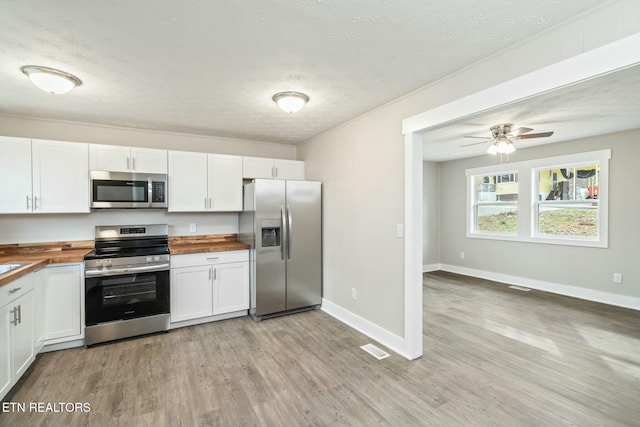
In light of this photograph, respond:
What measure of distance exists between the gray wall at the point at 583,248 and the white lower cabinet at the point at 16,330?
21.8ft

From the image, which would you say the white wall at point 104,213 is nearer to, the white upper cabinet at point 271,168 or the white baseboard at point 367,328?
the white upper cabinet at point 271,168

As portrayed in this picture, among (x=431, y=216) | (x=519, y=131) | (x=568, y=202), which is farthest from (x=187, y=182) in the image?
(x=568, y=202)

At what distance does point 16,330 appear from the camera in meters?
2.29

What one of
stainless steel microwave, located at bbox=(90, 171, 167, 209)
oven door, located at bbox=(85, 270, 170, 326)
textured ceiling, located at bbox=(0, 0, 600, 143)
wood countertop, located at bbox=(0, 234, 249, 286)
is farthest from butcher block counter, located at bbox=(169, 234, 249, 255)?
textured ceiling, located at bbox=(0, 0, 600, 143)

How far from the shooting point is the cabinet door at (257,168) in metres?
4.13

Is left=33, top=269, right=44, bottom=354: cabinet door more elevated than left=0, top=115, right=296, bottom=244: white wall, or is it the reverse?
left=0, top=115, right=296, bottom=244: white wall

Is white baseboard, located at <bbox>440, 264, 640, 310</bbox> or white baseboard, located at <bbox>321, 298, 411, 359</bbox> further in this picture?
white baseboard, located at <bbox>440, 264, 640, 310</bbox>

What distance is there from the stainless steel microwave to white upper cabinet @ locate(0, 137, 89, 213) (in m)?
0.14

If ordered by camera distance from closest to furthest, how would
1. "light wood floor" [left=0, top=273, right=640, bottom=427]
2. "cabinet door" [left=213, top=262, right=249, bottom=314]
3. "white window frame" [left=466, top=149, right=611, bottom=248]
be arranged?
"light wood floor" [left=0, top=273, right=640, bottom=427]
"cabinet door" [left=213, top=262, right=249, bottom=314]
"white window frame" [left=466, top=149, right=611, bottom=248]

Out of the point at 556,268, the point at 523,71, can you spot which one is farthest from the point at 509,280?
the point at 523,71

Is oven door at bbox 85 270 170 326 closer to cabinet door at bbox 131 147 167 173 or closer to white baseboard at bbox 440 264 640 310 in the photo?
cabinet door at bbox 131 147 167 173

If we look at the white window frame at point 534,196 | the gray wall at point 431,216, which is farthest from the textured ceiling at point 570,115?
the gray wall at point 431,216

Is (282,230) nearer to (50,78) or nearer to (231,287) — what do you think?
(231,287)

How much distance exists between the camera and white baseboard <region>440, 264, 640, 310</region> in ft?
13.7
